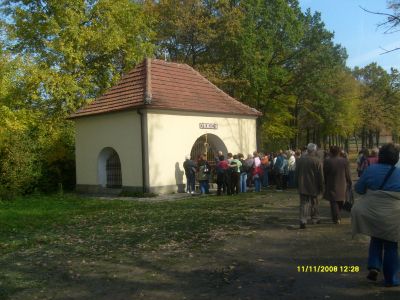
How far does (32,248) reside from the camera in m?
9.25

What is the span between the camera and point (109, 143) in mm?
20609

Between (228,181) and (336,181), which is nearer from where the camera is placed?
(336,181)

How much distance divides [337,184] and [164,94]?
37.8 ft

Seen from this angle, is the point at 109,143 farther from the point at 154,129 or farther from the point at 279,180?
the point at 279,180

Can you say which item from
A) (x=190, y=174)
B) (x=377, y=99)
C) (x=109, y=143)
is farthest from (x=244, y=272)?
(x=377, y=99)

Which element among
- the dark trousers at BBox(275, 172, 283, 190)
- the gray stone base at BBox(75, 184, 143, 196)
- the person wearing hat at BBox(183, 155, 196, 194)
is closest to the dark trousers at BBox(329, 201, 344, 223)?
the dark trousers at BBox(275, 172, 283, 190)

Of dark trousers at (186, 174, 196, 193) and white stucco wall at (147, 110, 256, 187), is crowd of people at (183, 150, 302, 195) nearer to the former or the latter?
dark trousers at (186, 174, 196, 193)

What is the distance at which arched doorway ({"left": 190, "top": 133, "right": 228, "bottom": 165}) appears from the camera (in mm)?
22080

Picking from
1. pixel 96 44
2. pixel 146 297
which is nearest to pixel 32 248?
pixel 146 297

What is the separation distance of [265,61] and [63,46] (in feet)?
48.8

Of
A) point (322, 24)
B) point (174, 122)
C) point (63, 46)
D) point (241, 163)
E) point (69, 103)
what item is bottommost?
point (241, 163)

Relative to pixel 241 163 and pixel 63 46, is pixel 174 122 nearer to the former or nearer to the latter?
pixel 241 163
